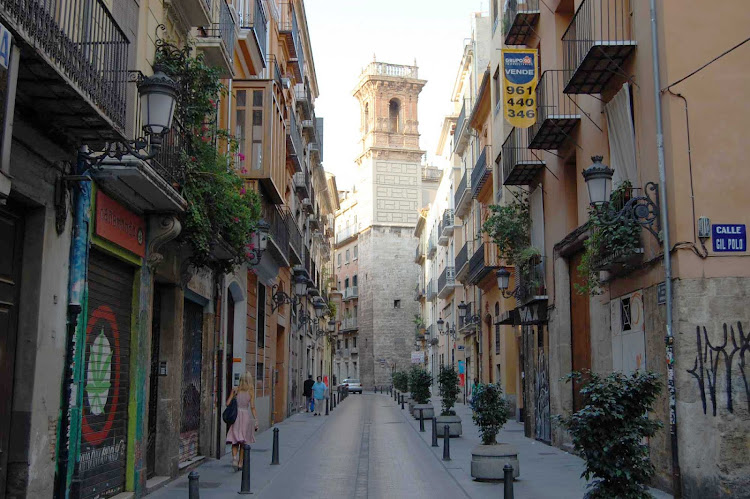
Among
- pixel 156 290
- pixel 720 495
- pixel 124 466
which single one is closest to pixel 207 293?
pixel 156 290

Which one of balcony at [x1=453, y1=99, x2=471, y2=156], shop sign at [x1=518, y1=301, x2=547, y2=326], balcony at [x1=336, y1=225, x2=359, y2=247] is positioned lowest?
Result: shop sign at [x1=518, y1=301, x2=547, y2=326]

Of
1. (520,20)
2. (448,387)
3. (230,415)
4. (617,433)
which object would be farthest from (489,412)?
(520,20)

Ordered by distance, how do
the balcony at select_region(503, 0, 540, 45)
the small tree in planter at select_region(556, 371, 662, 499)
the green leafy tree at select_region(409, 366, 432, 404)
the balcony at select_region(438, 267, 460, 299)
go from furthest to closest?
the balcony at select_region(438, 267, 460, 299) → the green leafy tree at select_region(409, 366, 432, 404) → the balcony at select_region(503, 0, 540, 45) → the small tree in planter at select_region(556, 371, 662, 499)

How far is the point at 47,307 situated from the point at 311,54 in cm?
3233

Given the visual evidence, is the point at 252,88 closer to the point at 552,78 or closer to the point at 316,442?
the point at 552,78

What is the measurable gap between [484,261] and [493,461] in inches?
656

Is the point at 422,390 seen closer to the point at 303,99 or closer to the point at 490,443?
the point at 303,99

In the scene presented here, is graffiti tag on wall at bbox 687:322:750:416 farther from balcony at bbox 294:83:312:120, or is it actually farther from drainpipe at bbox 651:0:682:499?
balcony at bbox 294:83:312:120

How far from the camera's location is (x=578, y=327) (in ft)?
51.9

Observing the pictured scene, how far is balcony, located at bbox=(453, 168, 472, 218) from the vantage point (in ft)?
112

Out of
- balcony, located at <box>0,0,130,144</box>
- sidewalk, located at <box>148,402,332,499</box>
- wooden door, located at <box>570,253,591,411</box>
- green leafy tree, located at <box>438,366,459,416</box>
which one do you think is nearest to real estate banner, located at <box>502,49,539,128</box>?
wooden door, located at <box>570,253,591,411</box>

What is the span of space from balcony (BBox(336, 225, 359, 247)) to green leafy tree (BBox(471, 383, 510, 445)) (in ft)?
203

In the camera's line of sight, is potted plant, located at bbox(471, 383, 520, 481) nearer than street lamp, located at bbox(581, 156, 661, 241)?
No

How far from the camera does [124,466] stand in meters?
10.1
